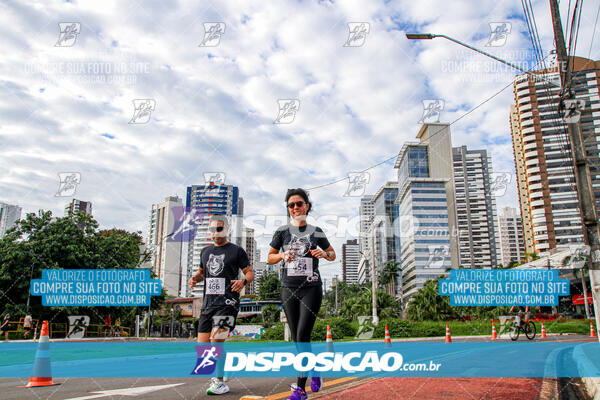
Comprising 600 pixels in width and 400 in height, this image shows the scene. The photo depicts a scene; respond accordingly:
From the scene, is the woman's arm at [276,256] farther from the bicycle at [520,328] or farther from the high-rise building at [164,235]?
the high-rise building at [164,235]

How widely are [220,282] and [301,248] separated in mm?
1019

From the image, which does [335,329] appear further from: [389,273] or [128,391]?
[389,273]

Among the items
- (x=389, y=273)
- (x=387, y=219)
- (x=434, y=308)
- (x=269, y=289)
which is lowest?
(x=434, y=308)

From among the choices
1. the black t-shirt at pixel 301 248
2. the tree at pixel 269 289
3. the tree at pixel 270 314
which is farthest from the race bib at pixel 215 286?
the tree at pixel 269 289

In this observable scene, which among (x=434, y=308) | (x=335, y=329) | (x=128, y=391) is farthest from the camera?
(x=434, y=308)

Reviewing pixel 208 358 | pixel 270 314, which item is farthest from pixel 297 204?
pixel 270 314

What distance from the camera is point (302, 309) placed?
372 cm

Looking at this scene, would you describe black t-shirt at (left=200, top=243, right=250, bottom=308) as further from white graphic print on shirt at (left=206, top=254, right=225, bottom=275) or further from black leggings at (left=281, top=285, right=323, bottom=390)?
black leggings at (left=281, top=285, right=323, bottom=390)

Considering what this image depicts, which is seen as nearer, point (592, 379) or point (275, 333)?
point (592, 379)

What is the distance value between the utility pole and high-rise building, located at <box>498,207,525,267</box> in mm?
194880

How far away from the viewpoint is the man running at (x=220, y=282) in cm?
419

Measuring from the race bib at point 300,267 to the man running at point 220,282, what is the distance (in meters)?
0.68

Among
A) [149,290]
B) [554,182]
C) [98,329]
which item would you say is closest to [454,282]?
[149,290]

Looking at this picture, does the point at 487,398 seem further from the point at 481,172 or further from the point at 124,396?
the point at 481,172
